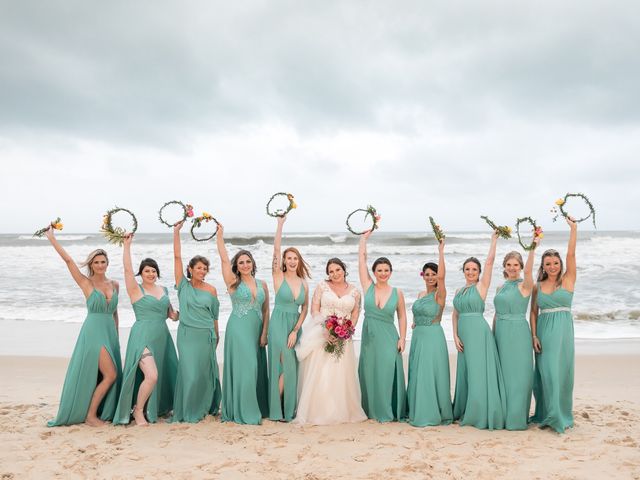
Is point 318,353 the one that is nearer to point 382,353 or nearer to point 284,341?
point 284,341

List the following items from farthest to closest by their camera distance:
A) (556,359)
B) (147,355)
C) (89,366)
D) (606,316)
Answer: (606,316) → (147,355) → (89,366) → (556,359)

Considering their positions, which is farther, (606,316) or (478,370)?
(606,316)

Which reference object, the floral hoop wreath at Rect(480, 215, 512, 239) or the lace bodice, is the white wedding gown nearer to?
the lace bodice

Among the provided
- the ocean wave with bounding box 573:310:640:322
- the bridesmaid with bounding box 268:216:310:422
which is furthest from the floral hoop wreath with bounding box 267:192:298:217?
the ocean wave with bounding box 573:310:640:322

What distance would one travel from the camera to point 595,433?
19.8ft

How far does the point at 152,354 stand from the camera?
6234mm

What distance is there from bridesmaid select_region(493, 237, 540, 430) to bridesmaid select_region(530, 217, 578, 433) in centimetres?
15

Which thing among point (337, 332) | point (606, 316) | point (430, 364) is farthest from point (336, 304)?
point (606, 316)

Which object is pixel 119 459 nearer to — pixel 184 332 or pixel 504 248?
pixel 184 332

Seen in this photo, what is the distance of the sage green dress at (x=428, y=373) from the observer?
6.20m

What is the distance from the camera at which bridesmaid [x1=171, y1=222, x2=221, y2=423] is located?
20.7 ft

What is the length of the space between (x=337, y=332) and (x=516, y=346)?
76.6 inches

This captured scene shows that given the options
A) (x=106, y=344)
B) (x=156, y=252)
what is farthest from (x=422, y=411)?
(x=156, y=252)

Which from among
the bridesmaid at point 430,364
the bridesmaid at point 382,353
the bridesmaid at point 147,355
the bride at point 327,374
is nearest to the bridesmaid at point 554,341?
the bridesmaid at point 430,364
